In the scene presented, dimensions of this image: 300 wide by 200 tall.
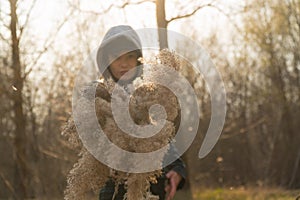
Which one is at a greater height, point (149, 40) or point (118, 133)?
point (149, 40)

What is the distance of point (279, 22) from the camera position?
21812mm

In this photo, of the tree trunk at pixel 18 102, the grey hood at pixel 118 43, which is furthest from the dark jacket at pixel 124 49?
the tree trunk at pixel 18 102

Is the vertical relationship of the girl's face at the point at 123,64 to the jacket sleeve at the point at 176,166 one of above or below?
above

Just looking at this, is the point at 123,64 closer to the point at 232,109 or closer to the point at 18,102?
the point at 18,102

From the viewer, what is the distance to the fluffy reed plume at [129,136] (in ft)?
9.93

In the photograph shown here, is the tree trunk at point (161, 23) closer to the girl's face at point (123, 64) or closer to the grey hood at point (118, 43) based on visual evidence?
the grey hood at point (118, 43)

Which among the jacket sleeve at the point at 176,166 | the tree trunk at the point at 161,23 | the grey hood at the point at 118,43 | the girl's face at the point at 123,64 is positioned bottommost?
the jacket sleeve at the point at 176,166

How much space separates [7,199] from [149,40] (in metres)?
8.34

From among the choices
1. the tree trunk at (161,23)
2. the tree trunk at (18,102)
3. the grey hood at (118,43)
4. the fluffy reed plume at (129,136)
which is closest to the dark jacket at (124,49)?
the grey hood at (118,43)

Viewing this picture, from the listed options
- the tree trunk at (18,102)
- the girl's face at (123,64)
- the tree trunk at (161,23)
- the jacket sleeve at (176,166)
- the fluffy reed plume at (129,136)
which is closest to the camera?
the fluffy reed plume at (129,136)

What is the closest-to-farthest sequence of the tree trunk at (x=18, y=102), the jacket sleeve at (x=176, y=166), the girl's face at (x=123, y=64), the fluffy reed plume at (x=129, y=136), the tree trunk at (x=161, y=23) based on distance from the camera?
the fluffy reed plume at (x=129, y=136) < the jacket sleeve at (x=176, y=166) < the girl's face at (x=123, y=64) < the tree trunk at (x=161, y=23) < the tree trunk at (x=18, y=102)

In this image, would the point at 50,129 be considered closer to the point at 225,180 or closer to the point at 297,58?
the point at 225,180

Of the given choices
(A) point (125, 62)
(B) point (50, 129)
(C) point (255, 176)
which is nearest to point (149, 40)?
(A) point (125, 62)

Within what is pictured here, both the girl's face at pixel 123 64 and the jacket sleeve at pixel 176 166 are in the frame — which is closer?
the jacket sleeve at pixel 176 166
